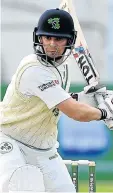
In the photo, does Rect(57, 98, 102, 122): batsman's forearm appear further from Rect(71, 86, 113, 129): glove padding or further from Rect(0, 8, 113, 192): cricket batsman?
Rect(71, 86, 113, 129): glove padding

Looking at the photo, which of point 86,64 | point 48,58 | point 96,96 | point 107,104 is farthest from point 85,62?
point 48,58

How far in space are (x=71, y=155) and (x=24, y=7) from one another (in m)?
1.49

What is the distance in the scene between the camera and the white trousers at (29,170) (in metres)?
3.55

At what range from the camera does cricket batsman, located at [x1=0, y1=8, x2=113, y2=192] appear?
3.55 metres

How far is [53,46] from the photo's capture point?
3568 millimetres

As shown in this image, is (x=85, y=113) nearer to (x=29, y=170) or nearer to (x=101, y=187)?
(x=29, y=170)

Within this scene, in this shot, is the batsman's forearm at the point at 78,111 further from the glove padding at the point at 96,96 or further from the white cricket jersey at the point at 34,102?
the glove padding at the point at 96,96

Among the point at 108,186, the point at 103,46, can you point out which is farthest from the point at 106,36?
Answer: the point at 108,186

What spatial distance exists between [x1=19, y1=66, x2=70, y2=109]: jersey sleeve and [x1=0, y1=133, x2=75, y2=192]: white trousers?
28 centimetres

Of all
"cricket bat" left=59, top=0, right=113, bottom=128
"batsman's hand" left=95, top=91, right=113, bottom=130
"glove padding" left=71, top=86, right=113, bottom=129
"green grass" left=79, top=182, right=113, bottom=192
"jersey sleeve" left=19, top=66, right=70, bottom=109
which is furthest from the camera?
"green grass" left=79, top=182, right=113, bottom=192

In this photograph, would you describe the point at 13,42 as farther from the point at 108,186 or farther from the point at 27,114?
the point at 27,114

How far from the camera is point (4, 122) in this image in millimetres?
3688

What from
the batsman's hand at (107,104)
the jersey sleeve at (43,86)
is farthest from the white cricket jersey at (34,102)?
the batsman's hand at (107,104)

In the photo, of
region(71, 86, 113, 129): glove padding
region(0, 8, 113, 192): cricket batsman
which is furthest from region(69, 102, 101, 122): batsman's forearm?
region(71, 86, 113, 129): glove padding
